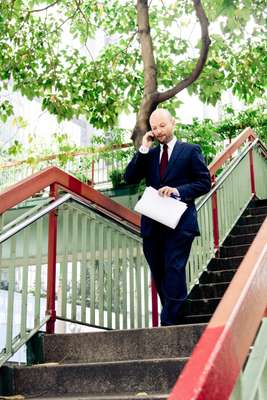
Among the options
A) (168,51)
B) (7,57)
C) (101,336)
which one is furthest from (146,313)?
(168,51)

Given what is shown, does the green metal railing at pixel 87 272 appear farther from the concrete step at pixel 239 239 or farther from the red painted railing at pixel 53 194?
the concrete step at pixel 239 239

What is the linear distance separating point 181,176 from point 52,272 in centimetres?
106

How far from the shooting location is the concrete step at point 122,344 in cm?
327

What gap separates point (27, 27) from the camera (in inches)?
331

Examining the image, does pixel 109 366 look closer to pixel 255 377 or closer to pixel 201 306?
pixel 255 377

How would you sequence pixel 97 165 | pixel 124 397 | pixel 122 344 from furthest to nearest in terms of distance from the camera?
pixel 97 165 → pixel 122 344 → pixel 124 397

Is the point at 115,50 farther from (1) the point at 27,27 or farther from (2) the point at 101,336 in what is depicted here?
(2) the point at 101,336

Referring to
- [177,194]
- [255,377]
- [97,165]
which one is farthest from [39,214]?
[97,165]

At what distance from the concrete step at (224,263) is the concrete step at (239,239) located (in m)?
0.51

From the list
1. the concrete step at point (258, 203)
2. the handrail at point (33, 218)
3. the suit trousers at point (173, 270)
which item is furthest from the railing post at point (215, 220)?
the handrail at point (33, 218)

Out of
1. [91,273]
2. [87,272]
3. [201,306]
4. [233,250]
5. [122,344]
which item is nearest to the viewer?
[122,344]

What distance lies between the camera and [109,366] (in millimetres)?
2957

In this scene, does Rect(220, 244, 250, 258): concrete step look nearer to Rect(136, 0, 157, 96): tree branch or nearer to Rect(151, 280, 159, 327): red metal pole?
Rect(151, 280, 159, 327): red metal pole

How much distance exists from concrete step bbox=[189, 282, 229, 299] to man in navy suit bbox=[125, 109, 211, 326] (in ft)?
5.15
